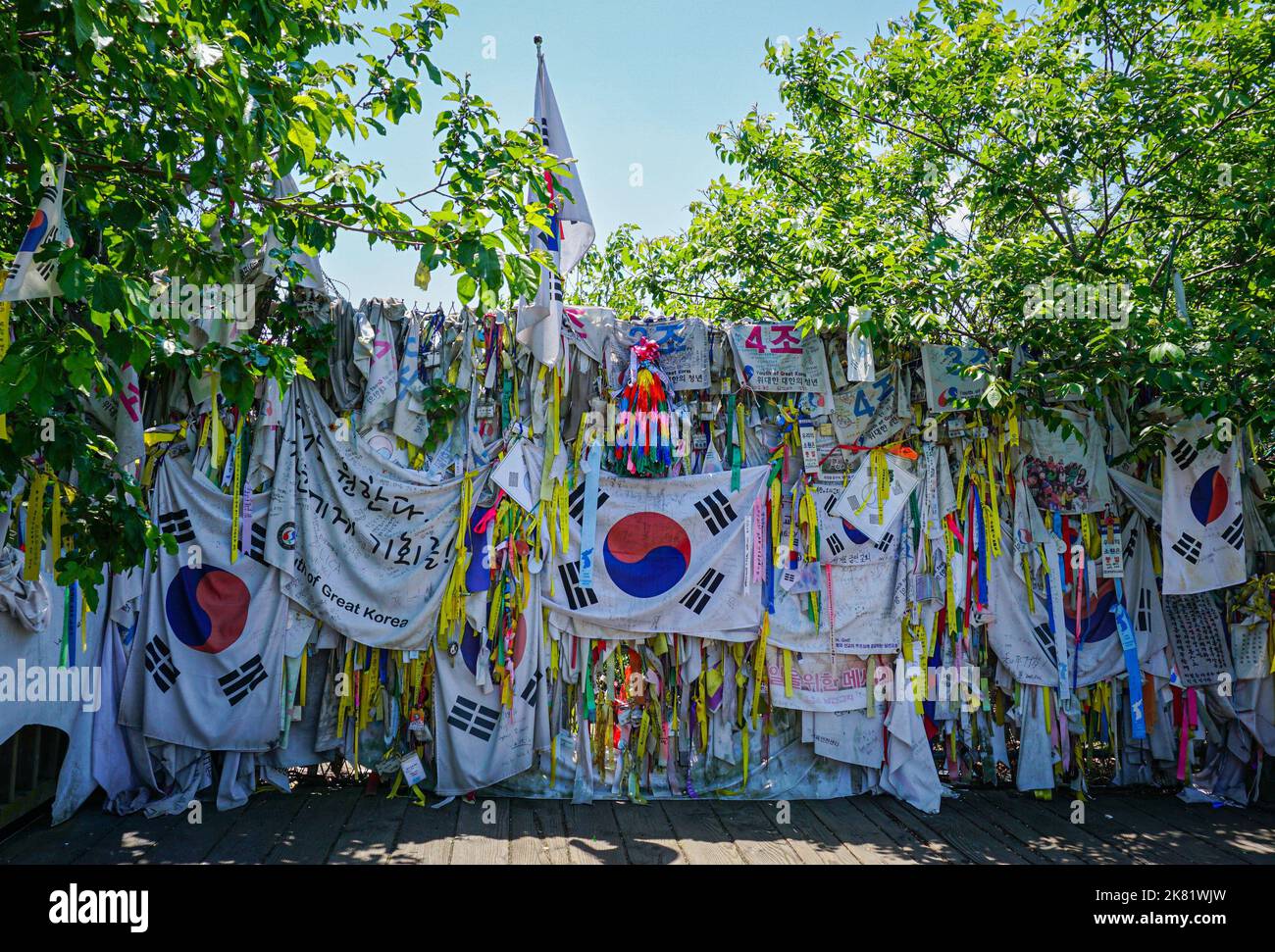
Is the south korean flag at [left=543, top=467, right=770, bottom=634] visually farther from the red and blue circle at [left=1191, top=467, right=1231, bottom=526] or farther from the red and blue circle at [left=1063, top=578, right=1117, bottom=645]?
the red and blue circle at [left=1191, top=467, right=1231, bottom=526]

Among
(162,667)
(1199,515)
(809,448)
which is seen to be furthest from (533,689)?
(1199,515)

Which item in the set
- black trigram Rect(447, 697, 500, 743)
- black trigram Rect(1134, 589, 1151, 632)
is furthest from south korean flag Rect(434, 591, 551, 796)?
black trigram Rect(1134, 589, 1151, 632)

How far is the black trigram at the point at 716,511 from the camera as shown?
579 centimetres

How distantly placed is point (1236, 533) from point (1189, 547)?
0.28m

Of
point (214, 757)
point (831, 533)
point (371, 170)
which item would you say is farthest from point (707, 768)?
point (371, 170)

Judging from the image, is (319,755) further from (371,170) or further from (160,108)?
(160,108)

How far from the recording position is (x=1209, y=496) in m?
5.88

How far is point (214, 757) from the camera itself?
18.0 feet

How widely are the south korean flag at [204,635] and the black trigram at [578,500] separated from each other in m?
1.76

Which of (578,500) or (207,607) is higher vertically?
(578,500)

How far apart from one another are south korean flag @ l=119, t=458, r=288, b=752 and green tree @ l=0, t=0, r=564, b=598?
94cm

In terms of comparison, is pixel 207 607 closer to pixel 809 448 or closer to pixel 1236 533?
pixel 809 448

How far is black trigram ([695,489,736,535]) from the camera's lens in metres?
5.79

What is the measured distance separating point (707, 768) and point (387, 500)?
253cm
